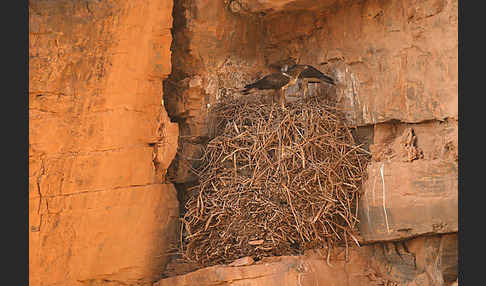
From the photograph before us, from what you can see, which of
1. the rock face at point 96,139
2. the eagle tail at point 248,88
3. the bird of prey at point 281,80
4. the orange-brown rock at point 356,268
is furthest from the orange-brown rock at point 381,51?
the rock face at point 96,139

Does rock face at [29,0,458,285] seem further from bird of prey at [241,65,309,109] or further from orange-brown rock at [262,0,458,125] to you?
bird of prey at [241,65,309,109]

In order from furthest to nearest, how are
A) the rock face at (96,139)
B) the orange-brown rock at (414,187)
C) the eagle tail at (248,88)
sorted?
the eagle tail at (248,88), the orange-brown rock at (414,187), the rock face at (96,139)

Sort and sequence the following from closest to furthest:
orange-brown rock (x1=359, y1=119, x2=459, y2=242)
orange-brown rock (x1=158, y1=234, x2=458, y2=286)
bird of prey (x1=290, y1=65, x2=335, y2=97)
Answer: orange-brown rock (x1=158, y1=234, x2=458, y2=286)
orange-brown rock (x1=359, y1=119, x2=459, y2=242)
bird of prey (x1=290, y1=65, x2=335, y2=97)

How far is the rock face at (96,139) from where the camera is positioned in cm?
554

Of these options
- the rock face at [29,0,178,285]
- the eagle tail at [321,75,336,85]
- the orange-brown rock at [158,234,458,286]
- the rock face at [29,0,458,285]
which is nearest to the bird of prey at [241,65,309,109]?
the eagle tail at [321,75,336,85]

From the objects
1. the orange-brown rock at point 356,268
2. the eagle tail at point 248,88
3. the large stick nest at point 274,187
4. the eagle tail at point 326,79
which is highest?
the eagle tail at point 326,79

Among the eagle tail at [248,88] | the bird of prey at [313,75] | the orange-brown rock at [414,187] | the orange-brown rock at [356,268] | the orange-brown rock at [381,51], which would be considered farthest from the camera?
the eagle tail at [248,88]

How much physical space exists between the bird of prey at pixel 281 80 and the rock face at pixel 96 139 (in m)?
1.01

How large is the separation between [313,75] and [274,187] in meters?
1.23

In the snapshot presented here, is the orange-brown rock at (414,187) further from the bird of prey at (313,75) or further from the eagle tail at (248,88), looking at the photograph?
the eagle tail at (248,88)

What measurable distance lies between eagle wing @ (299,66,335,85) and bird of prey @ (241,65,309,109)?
3 cm

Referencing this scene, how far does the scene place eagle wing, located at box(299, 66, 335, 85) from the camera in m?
6.71

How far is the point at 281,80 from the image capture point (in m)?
6.78

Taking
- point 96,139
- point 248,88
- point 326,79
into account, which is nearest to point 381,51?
point 326,79
